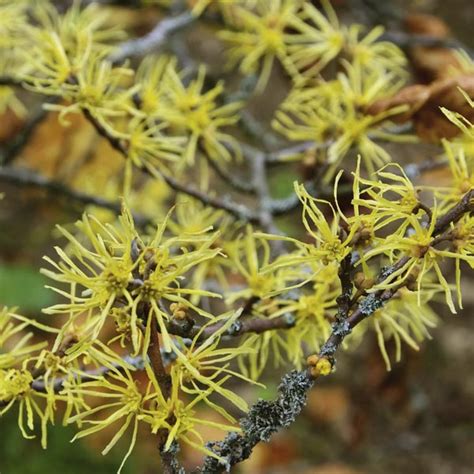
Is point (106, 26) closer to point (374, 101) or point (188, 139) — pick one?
point (188, 139)

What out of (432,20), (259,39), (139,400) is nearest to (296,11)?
(259,39)

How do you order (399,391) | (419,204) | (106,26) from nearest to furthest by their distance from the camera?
1. (419,204)
2. (399,391)
3. (106,26)

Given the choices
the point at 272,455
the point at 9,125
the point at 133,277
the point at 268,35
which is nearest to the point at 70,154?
the point at 9,125

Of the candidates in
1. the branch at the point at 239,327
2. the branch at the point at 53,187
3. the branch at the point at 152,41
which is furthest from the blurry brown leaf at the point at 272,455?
the branch at the point at 239,327

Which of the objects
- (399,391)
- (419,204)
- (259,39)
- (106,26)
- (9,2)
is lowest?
(399,391)

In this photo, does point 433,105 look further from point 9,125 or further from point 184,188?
point 9,125

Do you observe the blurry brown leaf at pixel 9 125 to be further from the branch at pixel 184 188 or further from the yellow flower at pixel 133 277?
the yellow flower at pixel 133 277
